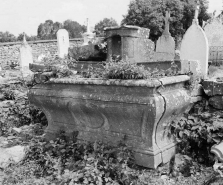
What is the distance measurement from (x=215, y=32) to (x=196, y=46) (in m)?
10.8

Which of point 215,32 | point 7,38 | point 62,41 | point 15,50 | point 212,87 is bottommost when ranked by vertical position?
point 212,87

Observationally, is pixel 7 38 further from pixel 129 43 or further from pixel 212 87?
pixel 212 87

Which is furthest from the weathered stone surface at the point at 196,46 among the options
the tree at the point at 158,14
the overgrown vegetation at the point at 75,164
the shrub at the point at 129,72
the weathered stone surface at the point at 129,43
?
the tree at the point at 158,14

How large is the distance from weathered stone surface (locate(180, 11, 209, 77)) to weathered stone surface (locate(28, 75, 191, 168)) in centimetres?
104

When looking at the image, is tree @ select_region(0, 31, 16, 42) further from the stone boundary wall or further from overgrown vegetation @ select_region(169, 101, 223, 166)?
overgrown vegetation @ select_region(169, 101, 223, 166)

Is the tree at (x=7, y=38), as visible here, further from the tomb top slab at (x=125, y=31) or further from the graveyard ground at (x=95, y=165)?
the graveyard ground at (x=95, y=165)

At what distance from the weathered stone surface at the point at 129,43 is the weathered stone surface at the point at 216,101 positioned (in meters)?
1.51

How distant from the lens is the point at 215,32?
1380 centimetres

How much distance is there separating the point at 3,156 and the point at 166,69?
2663 mm

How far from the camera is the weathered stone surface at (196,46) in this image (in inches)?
161

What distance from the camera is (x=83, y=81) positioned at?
10.9 ft

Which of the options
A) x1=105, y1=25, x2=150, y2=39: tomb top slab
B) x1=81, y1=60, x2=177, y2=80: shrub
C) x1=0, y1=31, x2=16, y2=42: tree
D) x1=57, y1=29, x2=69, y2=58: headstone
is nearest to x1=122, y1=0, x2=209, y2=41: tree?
x1=57, y1=29, x2=69, y2=58: headstone

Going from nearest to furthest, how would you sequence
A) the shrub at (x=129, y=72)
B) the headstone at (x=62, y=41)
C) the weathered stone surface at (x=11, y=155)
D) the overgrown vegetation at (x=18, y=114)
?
1. the shrub at (x=129, y=72)
2. the weathered stone surface at (x=11, y=155)
3. the overgrown vegetation at (x=18, y=114)
4. the headstone at (x=62, y=41)

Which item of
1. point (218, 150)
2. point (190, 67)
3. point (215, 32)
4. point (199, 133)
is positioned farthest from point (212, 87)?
point (215, 32)
